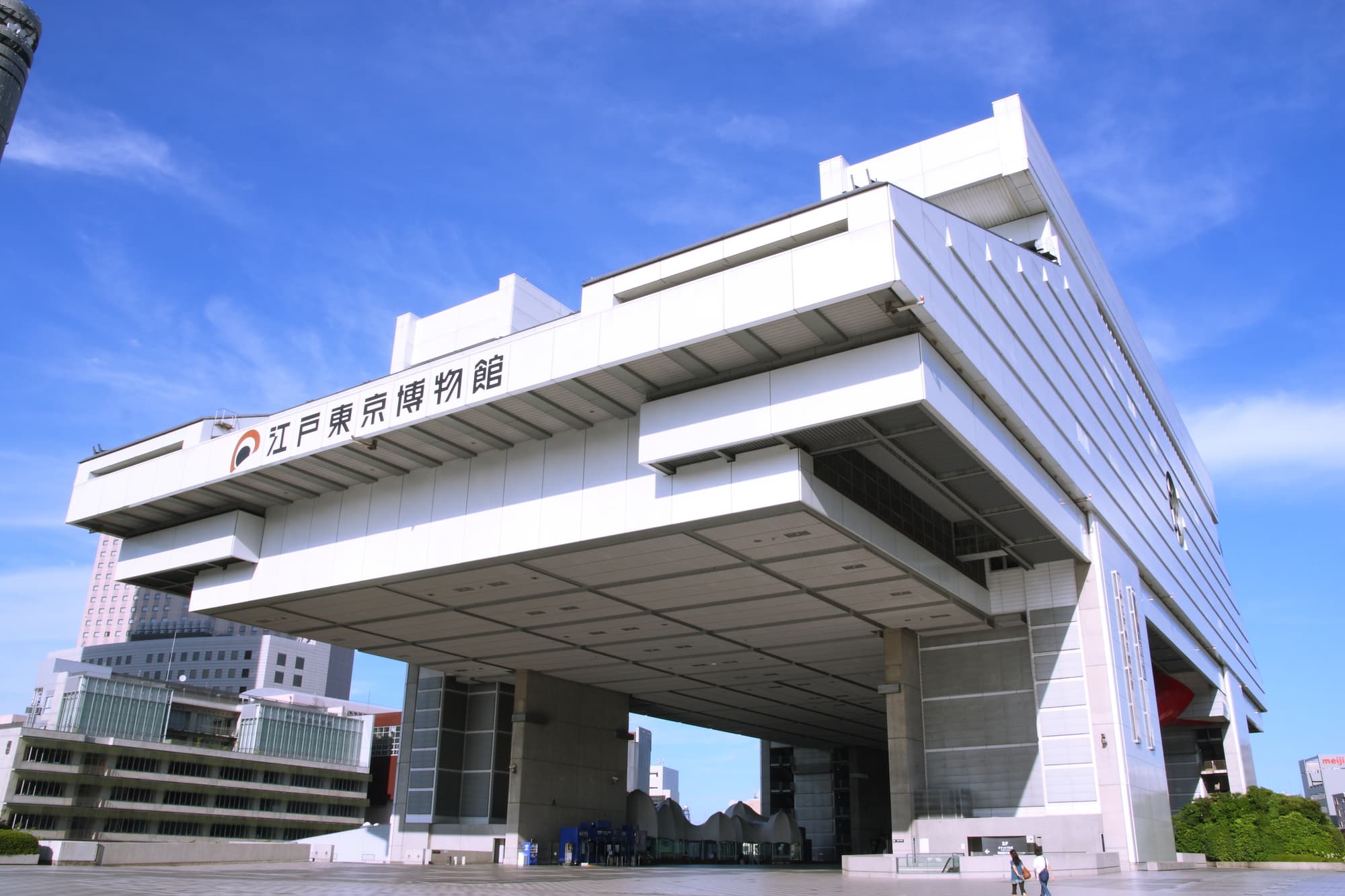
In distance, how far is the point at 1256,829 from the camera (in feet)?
149

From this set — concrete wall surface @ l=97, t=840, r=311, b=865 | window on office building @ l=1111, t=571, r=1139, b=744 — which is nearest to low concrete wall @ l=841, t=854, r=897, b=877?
window on office building @ l=1111, t=571, r=1139, b=744

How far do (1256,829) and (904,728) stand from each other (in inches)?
843

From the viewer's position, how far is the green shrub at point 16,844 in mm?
34812

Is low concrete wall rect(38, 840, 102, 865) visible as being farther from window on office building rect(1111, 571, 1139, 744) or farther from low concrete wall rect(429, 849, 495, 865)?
window on office building rect(1111, 571, 1139, 744)

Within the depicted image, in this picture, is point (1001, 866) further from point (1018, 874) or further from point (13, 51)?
point (13, 51)

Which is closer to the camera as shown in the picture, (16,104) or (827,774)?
(16,104)

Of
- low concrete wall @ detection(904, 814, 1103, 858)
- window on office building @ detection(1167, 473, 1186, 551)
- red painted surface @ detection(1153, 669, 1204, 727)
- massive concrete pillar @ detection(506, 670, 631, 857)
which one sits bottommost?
low concrete wall @ detection(904, 814, 1103, 858)

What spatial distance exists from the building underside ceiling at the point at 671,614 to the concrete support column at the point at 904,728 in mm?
940

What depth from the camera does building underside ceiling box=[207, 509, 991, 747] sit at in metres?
30.7

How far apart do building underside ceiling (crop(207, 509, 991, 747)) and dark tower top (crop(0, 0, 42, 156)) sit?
36.0 metres

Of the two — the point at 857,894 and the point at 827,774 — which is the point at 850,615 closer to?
the point at 857,894

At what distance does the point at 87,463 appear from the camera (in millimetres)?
40375

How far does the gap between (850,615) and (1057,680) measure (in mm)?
7056

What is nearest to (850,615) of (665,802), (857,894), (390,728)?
(857,894)
